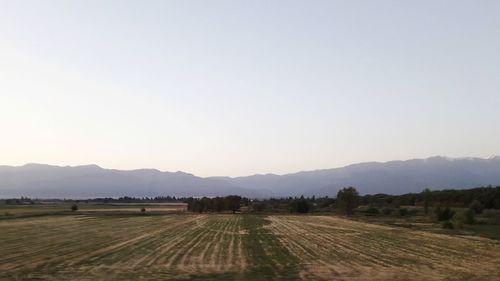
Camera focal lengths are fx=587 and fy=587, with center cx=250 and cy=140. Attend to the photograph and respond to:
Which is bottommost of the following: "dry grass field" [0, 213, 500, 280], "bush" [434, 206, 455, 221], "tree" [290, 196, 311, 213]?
"dry grass field" [0, 213, 500, 280]

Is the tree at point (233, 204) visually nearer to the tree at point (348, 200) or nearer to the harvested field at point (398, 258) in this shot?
the tree at point (348, 200)

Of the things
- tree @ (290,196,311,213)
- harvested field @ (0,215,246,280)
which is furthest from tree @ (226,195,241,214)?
harvested field @ (0,215,246,280)

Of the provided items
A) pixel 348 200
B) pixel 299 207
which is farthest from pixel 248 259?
pixel 299 207

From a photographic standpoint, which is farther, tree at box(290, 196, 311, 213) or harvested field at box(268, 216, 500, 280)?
tree at box(290, 196, 311, 213)

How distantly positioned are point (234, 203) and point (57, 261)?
5163 inches

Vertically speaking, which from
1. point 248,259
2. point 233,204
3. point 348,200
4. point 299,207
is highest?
point 233,204

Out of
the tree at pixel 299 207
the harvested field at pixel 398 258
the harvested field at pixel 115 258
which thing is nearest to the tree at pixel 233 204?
the tree at pixel 299 207

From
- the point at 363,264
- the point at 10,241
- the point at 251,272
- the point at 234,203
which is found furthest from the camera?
the point at 234,203

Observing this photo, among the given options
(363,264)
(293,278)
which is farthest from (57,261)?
(363,264)

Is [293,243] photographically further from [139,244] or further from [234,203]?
[234,203]

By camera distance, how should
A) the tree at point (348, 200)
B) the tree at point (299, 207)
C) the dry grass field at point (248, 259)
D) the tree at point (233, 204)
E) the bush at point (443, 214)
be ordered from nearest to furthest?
the dry grass field at point (248, 259), the bush at point (443, 214), the tree at point (348, 200), the tree at point (299, 207), the tree at point (233, 204)

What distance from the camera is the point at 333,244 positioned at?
45344mm

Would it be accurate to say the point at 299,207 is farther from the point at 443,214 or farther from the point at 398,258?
the point at 398,258

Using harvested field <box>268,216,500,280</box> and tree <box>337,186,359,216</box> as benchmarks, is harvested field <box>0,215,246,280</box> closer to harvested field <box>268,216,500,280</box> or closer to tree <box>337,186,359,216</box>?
harvested field <box>268,216,500,280</box>
